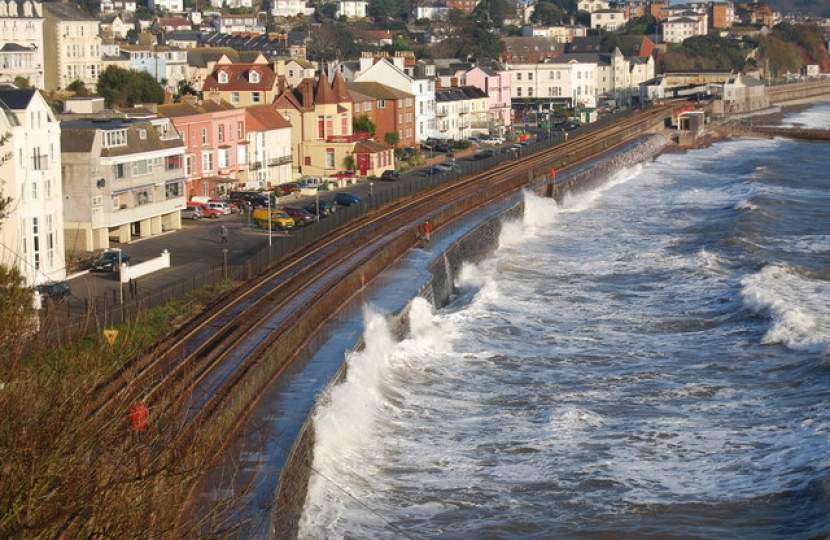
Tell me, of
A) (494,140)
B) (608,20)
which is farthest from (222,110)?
(608,20)

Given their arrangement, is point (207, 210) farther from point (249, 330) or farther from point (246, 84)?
point (249, 330)

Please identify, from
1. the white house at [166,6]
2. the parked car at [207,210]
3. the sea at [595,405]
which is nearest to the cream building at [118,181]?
the parked car at [207,210]

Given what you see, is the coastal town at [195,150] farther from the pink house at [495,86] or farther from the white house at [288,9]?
the white house at [288,9]

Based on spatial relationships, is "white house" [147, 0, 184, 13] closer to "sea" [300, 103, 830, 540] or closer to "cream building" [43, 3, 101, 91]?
"cream building" [43, 3, 101, 91]

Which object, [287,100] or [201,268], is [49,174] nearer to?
[201,268]

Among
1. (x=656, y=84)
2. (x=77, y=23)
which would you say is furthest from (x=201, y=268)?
(x=656, y=84)

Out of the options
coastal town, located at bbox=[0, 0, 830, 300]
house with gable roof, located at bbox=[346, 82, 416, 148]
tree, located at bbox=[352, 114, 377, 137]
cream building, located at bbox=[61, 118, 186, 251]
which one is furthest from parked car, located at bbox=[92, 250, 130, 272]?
house with gable roof, located at bbox=[346, 82, 416, 148]
